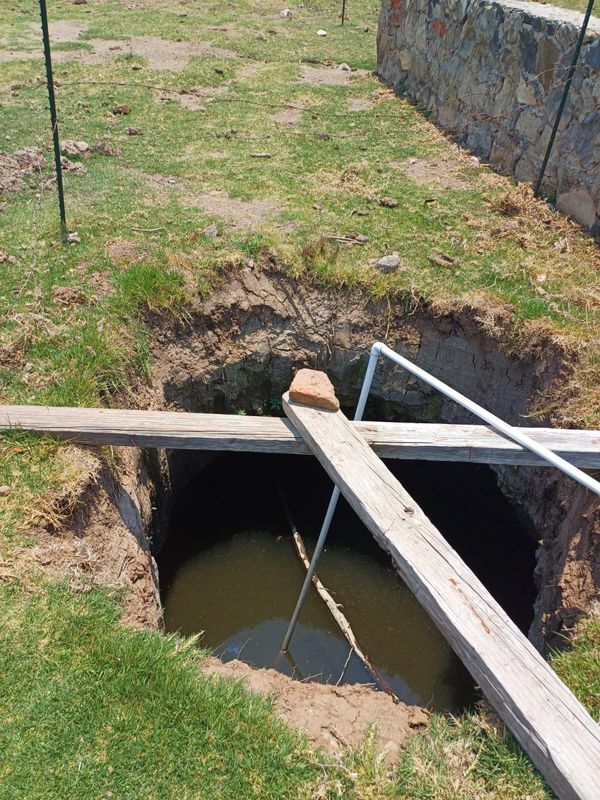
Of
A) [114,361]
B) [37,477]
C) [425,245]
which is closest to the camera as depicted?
[37,477]

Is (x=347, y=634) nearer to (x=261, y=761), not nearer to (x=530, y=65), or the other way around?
(x=261, y=761)

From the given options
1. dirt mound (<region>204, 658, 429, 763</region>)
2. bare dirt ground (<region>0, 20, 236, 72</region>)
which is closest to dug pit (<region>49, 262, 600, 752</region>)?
dirt mound (<region>204, 658, 429, 763</region>)

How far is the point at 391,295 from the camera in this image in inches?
237

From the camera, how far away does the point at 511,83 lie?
309 inches

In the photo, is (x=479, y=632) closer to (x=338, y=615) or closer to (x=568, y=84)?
(x=338, y=615)

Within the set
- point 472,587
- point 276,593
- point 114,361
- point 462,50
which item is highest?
point 462,50

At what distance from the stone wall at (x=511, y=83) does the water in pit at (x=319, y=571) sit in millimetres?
3388

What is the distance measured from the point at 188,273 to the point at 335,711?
3935 millimetres

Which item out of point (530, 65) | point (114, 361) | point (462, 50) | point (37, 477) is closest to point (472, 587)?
point (37, 477)

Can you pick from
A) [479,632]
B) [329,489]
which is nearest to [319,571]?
[329,489]

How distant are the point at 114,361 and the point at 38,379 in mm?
571

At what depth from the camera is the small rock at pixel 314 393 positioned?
3885 millimetres

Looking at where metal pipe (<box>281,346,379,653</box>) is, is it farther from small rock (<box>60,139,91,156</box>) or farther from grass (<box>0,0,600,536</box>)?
small rock (<box>60,139,91,156</box>)

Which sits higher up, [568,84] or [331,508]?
[568,84]
